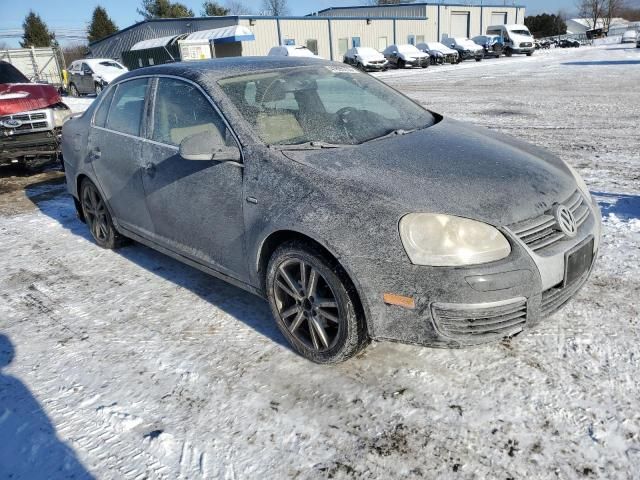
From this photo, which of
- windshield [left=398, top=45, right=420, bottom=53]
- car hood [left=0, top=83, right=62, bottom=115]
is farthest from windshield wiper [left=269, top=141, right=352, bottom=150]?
windshield [left=398, top=45, right=420, bottom=53]

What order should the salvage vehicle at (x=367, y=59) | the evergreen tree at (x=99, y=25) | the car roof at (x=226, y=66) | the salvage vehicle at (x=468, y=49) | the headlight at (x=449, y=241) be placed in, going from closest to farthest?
the headlight at (x=449, y=241), the car roof at (x=226, y=66), the salvage vehicle at (x=367, y=59), the salvage vehicle at (x=468, y=49), the evergreen tree at (x=99, y=25)

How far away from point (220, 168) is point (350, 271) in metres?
1.17

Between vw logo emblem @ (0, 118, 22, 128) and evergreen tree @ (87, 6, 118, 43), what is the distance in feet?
192

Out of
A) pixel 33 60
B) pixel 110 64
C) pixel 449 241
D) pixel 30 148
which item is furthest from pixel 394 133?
pixel 33 60

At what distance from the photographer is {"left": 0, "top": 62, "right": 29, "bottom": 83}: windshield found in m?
8.55

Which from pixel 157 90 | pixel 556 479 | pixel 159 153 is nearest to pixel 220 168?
pixel 159 153

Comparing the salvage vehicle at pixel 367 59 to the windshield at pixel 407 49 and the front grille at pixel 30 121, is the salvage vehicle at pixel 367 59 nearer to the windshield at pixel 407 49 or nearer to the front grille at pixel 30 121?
the windshield at pixel 407 49

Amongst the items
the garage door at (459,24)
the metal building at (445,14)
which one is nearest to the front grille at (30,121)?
the metal building at (445,14)

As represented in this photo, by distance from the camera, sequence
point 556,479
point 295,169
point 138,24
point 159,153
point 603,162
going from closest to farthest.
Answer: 1. point 556,479
2. point 295,169
3. point 159,153
4. point 603,162
5. point 138,24

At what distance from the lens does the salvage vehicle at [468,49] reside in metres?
37.0

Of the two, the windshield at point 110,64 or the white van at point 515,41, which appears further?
the white van at point 515,41

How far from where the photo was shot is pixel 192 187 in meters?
3.33

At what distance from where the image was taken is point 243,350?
10.0 feet

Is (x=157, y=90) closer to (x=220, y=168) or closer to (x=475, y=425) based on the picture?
(x=220, y=168)
